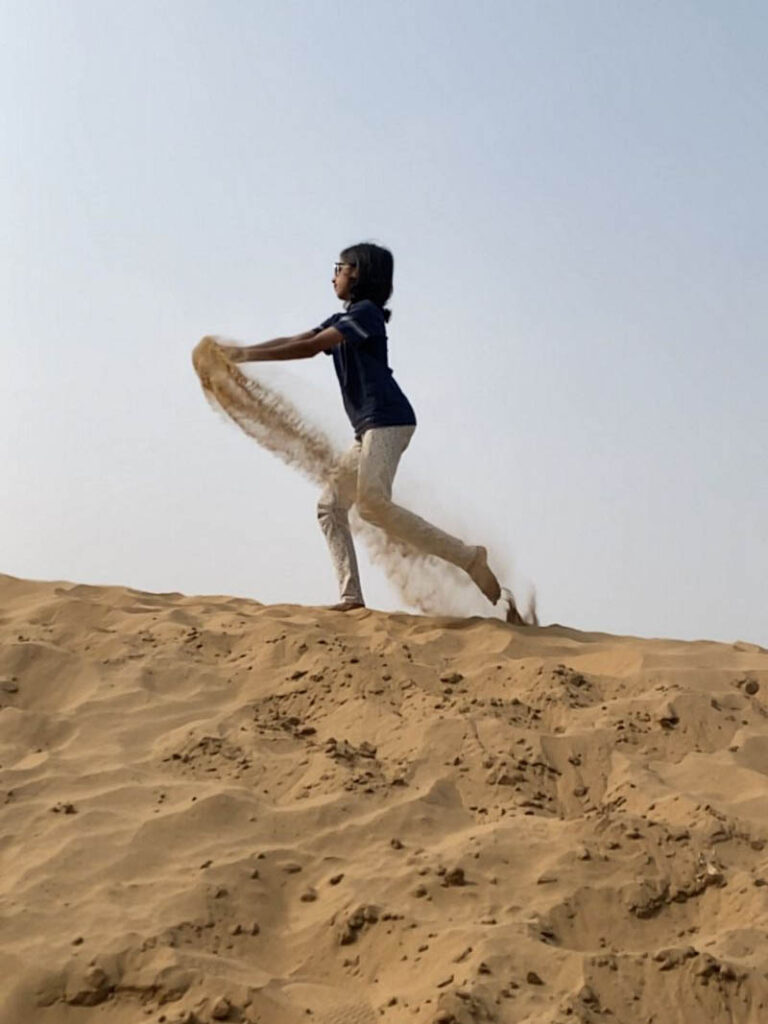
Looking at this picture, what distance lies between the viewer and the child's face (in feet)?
19.0

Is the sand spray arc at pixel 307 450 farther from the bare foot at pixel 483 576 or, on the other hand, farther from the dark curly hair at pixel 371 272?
the dark curly hair at pixel 371 272

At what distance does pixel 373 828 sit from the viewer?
3332 mm

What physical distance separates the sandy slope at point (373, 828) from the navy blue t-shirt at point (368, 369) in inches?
49.8

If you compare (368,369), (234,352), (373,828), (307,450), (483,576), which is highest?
(234,352)

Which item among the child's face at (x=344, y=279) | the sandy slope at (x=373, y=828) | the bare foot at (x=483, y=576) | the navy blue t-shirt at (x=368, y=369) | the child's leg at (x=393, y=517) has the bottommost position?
the sandy slope at (x=373, y=828)

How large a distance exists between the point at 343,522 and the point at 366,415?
582 millimetres

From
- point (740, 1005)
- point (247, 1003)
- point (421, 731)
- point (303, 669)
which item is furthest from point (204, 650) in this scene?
point (740, 1005)

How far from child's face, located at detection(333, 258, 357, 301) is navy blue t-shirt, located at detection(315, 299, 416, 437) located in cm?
9

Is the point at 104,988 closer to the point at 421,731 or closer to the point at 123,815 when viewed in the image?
the point at 123,815

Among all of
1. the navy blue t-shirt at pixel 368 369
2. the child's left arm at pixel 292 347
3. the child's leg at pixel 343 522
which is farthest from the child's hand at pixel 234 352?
the child's leg at pixel 343 522

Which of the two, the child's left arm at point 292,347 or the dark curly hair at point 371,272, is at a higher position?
the dark curly hair at point 371,272

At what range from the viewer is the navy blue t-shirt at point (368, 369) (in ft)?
18.6

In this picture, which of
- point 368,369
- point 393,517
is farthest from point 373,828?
point 368,369

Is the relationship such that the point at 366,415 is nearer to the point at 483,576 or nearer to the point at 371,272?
the point at 371,272
